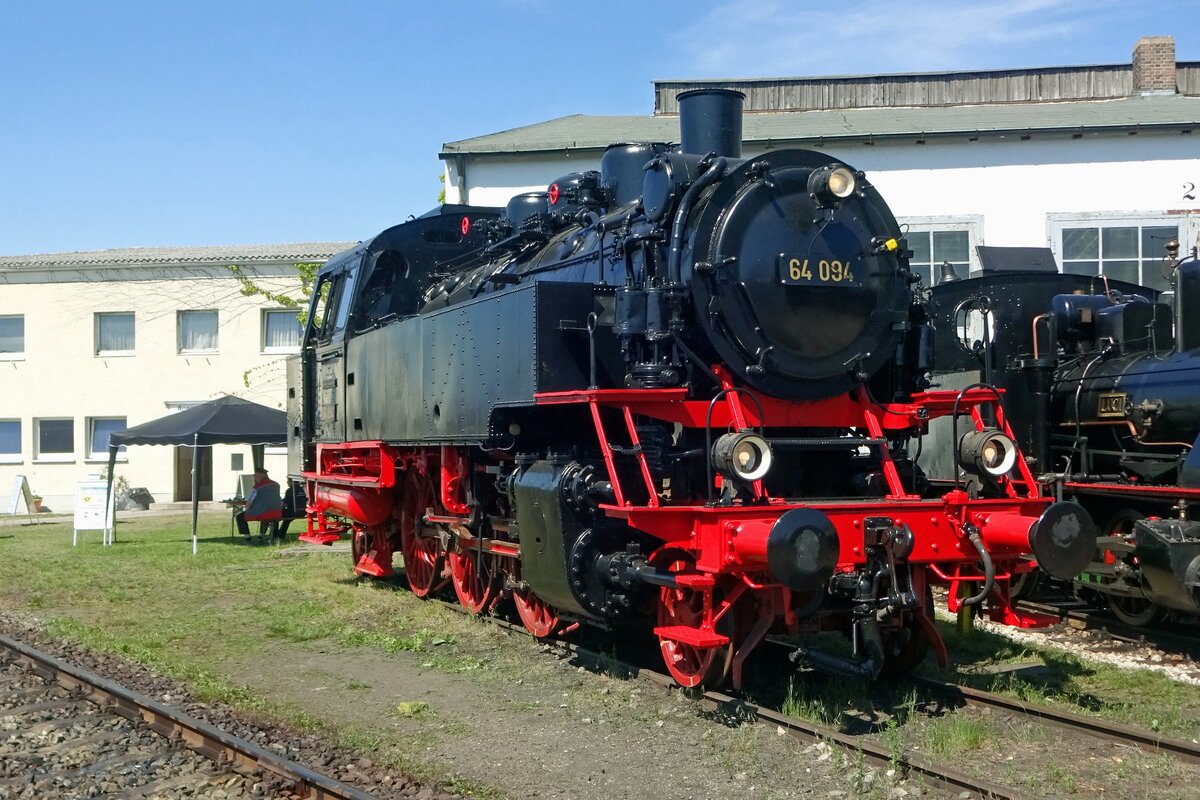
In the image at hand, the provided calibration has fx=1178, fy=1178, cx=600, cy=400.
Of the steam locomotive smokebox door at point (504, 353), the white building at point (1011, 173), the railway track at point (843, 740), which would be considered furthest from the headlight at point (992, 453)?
the white building at point (1011, 173)

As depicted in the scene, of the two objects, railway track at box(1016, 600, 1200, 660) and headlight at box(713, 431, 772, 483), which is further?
railway track at box(1016, 600, 1200, 660)

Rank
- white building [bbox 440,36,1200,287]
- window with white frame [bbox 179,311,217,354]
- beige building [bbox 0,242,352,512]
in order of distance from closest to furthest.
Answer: white building [bbox 440,36,1200,287] → beige building [bbox 0,242,352,512] → window with white frame [bbox 179,311,217,354]

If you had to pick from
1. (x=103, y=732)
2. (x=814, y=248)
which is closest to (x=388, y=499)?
(x=103, y=732)

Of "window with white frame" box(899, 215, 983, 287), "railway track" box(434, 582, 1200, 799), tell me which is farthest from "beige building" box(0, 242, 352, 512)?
"railway track" box(434, 582, 1200, 799)

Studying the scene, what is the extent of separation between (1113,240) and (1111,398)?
1122 cm

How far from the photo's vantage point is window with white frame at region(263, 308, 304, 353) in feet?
92.4

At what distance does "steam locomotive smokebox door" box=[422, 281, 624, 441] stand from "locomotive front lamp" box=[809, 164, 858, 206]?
1.47 meters

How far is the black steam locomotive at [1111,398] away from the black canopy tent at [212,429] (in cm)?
1128

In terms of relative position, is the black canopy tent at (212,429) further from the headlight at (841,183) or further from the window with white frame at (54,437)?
the headlight at (841,183)

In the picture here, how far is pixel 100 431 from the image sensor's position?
2814 centimetres

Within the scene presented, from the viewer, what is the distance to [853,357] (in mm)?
7301

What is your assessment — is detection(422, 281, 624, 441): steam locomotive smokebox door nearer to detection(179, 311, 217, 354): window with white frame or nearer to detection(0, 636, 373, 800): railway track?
detection(0, 636, 373, 800): railway track

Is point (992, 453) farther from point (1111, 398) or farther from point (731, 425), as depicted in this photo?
point (1111, 398)

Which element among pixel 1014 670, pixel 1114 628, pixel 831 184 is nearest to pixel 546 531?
pixel 831 184
